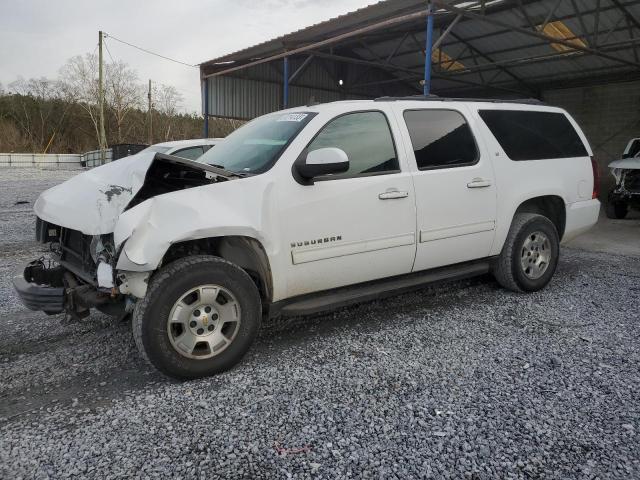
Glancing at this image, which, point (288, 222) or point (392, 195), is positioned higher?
point (392, 195)

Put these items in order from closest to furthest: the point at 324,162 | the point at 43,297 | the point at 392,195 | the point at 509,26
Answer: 1. the point at 43,297
2. the point at 324,162
3. the point at 392,195
4. the point at 509,26

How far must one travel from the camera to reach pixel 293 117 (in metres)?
3.85

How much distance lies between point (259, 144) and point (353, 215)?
0.93 metres

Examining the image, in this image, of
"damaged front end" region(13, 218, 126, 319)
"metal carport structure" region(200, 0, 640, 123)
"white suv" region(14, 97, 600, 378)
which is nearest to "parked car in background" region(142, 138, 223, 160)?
"white suv" region(14, 97, 600, 378)

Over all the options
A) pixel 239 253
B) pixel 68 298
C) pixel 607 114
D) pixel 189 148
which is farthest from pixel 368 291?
pixel 607 114

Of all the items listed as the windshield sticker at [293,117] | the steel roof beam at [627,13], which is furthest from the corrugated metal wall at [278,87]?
the windshield sticker at [293,117]

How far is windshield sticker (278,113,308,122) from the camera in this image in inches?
148

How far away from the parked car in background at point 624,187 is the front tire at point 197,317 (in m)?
10.1

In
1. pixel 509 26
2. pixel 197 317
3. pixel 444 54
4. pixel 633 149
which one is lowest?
pixel 197 317

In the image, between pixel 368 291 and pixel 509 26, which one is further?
pixel 509 26

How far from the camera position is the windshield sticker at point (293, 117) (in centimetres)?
375

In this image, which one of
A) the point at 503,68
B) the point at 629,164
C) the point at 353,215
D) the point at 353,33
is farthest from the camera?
the point at 503,68

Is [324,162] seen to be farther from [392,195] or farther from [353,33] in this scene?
[353,33]

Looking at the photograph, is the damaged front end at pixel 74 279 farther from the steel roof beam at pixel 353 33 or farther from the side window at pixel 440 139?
the steel roof beam at pixel 353 33
